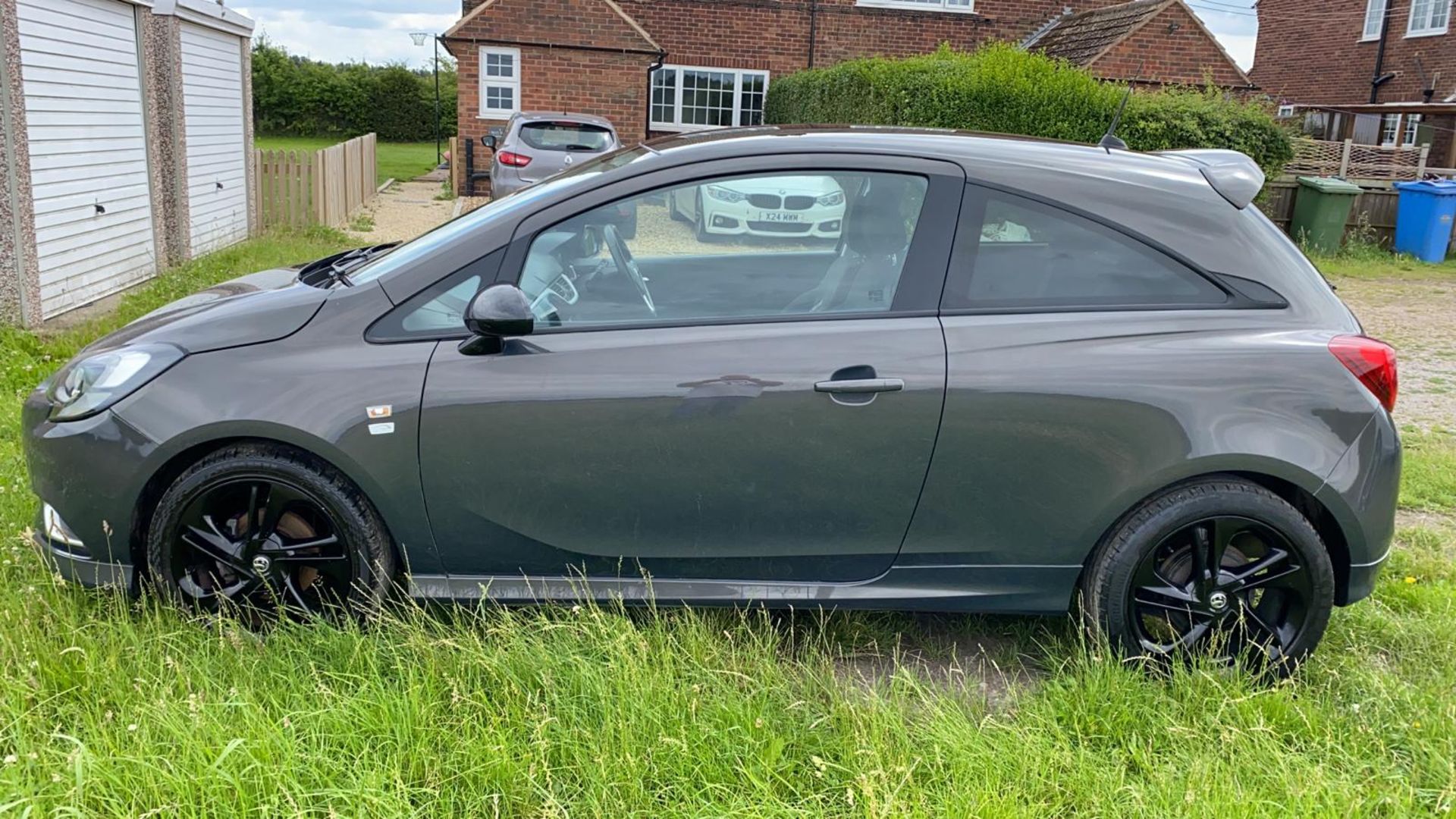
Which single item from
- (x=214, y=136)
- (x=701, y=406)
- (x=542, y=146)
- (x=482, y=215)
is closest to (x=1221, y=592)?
(x=701, y=406)

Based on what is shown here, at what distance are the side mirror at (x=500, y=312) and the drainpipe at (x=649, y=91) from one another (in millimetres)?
17985

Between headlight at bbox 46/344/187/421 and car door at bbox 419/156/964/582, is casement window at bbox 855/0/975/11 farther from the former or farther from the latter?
headlight at bbox 46/344/187/421

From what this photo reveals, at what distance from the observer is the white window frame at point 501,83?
19859 mm

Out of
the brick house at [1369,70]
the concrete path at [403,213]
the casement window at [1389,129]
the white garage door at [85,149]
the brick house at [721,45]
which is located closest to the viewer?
the white garage door at [85,149]

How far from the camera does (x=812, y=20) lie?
71.8 feet

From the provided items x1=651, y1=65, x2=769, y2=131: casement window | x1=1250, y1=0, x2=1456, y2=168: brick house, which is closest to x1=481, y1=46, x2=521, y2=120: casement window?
x1=651, y1=65, x2=769, y2=131: casement window

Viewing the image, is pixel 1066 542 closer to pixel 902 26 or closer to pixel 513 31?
pixel 513 31

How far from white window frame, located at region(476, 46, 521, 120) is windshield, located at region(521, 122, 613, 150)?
16.3 feet

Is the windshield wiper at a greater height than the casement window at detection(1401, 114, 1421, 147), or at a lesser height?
lesser

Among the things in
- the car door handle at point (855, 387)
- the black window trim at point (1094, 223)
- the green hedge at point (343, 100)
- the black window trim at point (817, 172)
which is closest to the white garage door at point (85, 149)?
the black window trim at point (817, 172)

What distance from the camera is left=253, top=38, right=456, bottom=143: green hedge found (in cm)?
3919

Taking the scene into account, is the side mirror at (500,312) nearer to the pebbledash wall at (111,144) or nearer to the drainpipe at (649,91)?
the pebbledash wall at (111,144)

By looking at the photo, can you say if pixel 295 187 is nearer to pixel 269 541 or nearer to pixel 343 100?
pixel 269 541

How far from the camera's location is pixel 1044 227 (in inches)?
131
